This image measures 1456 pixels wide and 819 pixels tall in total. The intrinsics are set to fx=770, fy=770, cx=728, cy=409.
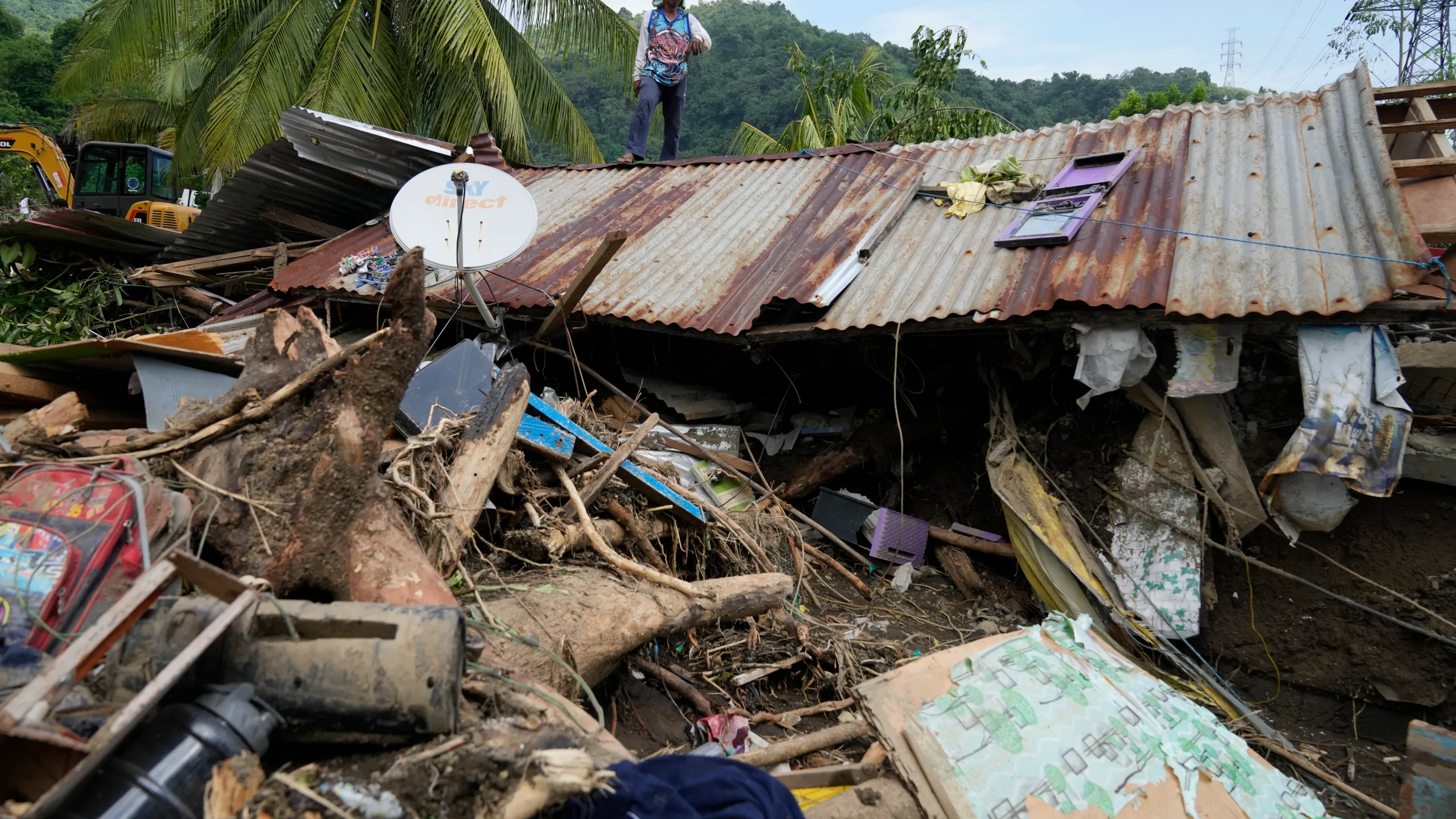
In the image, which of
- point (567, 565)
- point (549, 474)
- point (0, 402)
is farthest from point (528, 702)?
point (0, 402)

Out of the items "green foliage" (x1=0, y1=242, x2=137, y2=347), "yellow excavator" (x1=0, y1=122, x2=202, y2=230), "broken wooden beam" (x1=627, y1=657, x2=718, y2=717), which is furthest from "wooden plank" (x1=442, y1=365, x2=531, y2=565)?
"yellow excavator" (x1=0, y1=122, x2=202, y2=230)

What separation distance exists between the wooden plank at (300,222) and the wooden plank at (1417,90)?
10.5 m

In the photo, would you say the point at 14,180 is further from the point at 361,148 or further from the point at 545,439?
the point at 545,439

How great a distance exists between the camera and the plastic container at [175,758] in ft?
5.14

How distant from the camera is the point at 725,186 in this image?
8.27 m

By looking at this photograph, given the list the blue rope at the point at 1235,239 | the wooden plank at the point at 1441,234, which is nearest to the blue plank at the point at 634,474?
the blue rope at the point at 1235,239

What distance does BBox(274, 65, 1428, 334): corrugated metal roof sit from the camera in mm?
4785

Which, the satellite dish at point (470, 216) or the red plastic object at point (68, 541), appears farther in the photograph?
the satellite dish at point (470, 216)

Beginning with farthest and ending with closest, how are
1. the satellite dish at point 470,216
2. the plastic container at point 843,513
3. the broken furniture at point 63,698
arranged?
the plastic container at point 843,513
the satellite dish at point 470,216
the broken furniture at point 63,698

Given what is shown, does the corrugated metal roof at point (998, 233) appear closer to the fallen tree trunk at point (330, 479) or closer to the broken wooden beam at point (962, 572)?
the broken wooden beam at point (962, 572)

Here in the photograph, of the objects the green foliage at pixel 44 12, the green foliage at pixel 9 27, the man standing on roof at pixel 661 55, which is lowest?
the man standing on roof at pixel 661 55

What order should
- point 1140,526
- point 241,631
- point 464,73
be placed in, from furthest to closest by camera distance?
1. point 464,73
2. point 1140,526
3. point 241,631

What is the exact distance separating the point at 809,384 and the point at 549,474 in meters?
3.37

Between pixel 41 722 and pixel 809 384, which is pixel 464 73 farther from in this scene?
pixel 41 722
